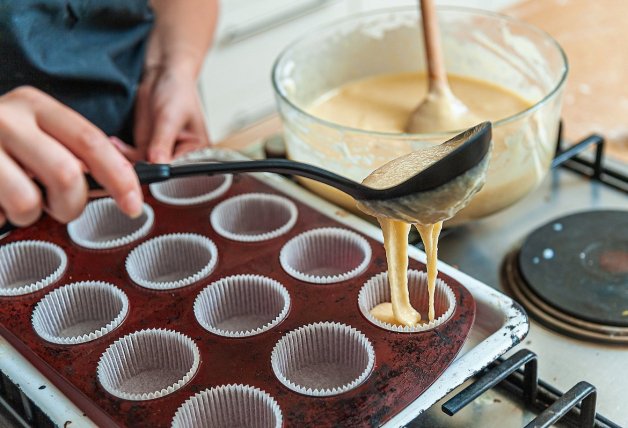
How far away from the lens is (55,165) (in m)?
0.72

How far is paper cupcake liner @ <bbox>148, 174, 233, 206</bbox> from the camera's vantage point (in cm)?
101

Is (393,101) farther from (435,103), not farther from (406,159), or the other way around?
(406,159)

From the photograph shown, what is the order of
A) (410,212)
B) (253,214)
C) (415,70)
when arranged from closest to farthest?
1. (410,212)
2. (253,214)
3. (415,70)

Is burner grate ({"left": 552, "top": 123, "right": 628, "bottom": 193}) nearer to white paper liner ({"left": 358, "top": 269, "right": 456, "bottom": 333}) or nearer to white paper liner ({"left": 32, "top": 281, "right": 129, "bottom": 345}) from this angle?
white paper liner ({"left": 358, "top": 269, "right": 456, "bottom": 333})

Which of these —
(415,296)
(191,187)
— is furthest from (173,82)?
(415,296)

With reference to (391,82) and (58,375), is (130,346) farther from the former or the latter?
(391,82)

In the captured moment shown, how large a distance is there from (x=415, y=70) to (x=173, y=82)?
1.20 ft

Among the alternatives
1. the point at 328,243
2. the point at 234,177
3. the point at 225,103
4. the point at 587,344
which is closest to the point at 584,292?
the point at 587,344

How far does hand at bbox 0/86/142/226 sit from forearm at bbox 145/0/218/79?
17.8 inches

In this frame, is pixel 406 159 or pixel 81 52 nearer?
pixel 406 159

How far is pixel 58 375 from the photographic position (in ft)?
2.39

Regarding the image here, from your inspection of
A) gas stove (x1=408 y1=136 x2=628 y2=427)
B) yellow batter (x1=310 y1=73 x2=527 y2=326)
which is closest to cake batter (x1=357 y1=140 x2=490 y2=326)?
yellow batter (x1=310 y1=73 x2=527 y2=326)

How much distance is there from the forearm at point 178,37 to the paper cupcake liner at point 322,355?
57 centimetres

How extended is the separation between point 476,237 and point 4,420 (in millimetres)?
582
